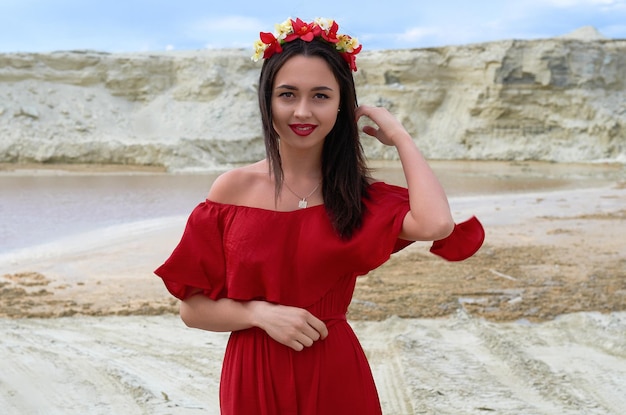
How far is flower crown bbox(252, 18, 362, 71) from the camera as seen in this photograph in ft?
5.92

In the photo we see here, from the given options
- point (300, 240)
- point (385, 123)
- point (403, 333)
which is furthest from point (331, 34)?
point (403, 333)

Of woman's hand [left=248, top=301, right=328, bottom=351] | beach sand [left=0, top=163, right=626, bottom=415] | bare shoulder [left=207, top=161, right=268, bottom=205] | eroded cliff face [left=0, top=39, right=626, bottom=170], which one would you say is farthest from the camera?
eroded cliff face [left=0, top=39, right=626, bottom=170]

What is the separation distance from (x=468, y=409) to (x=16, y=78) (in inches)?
1349

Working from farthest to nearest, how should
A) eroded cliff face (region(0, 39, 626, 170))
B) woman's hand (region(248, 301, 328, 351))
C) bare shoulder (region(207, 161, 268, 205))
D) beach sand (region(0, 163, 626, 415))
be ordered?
eroded cliff face (region(0, 39, 626, 170)), beach sand (region(0, 163, 626, 415)), bare shoulder (region(207, 161, 268, 205)), woman's hand (region(248, 301, 328, 351))

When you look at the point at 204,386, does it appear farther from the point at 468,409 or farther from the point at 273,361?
the point at 273,361

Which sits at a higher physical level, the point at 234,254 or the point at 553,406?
the point at 234,254

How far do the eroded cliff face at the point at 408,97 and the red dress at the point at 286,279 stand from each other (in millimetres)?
29831

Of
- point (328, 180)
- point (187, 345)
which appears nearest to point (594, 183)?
point (187, 345)

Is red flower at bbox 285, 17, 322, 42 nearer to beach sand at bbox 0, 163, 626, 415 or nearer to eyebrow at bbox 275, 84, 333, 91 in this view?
eyebrow at bbox 275, 84, 333, 91

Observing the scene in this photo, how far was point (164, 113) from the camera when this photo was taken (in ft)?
117

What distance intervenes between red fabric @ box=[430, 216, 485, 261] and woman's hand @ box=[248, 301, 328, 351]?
369 millimetres

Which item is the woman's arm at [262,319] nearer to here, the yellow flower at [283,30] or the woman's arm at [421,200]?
the woman's arm at [421,200]

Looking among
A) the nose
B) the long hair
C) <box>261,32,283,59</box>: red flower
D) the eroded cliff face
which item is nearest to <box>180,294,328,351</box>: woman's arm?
the long hair

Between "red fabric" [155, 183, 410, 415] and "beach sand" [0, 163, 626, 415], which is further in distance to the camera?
"beach sand" [0, 163, 626, 415]
